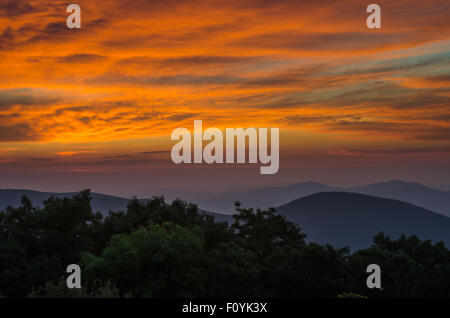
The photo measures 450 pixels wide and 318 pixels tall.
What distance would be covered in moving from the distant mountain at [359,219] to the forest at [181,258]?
13919 centimetres

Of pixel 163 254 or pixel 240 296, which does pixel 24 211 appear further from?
pixel 240 296

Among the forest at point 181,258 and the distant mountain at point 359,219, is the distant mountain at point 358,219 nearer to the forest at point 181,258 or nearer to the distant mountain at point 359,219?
the distant mountain at point 359,219

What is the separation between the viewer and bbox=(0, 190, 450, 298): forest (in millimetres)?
22641

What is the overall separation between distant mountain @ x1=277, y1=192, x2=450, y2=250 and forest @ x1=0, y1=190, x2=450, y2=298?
139 m

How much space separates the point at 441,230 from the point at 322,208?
5236cm

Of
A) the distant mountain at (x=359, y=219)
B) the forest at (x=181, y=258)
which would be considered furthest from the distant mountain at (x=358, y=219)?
the forest at (x=181, y=258)

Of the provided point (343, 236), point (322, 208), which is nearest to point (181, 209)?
point (343, 236)

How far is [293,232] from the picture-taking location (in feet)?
121

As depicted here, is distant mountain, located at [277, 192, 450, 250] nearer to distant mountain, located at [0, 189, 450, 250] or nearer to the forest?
distant mountain, located at [0, 189, 450, 250]

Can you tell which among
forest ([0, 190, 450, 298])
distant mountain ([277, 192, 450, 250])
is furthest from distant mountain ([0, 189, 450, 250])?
forest ([0, 190, 450, 298])

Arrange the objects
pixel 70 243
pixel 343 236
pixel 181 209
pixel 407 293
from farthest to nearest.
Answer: pixel 343 236, pixel 181 209, pixel 70 243, pixel 407 293

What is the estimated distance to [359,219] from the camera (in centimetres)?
18438

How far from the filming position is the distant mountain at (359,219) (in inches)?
6895

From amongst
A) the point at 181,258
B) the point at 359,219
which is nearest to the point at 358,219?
the point at 359,219
